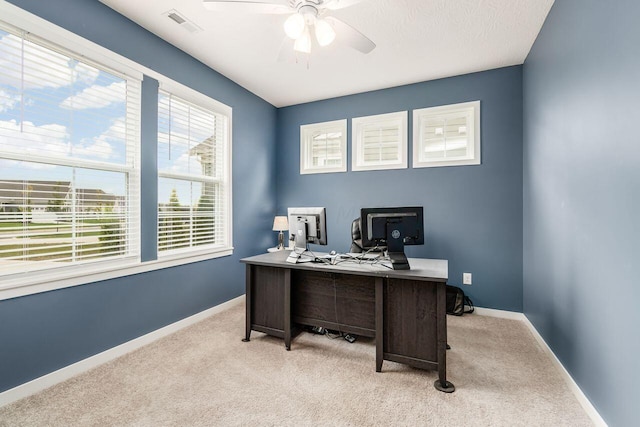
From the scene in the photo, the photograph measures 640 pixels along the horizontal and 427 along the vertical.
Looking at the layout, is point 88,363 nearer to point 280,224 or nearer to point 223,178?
point 223,178

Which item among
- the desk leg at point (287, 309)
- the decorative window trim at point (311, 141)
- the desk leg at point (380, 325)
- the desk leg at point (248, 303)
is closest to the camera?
the desk leg at point (380, 325)

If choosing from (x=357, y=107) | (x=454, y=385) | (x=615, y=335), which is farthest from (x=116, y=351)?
(x=357, y=107)

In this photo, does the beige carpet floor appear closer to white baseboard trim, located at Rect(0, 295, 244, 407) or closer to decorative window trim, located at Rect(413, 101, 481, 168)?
white baseboard trim, located at Rect(0, 295, 244, 407)

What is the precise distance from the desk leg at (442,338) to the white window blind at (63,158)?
263 cm

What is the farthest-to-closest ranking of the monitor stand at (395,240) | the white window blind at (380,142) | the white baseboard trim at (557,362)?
the white window blind at (380,142) < the monitor stand at (395,240) < the white baseboard trim at (557,362)

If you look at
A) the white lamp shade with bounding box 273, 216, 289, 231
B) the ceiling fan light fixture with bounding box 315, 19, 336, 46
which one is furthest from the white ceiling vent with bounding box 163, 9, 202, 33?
the white lamp shade with bounding box 273, 216, 289, 231

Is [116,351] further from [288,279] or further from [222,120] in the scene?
[222,120]

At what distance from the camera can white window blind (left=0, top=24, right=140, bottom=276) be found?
71.2 inches

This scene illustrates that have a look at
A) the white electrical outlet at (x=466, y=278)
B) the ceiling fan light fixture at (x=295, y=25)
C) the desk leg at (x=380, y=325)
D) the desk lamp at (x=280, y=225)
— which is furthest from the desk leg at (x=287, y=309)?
the white electrical outlet at (x=466, y=278)

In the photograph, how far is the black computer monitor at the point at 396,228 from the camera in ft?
7.45

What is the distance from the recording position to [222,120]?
3.54 meters

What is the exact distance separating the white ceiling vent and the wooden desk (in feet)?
7.23

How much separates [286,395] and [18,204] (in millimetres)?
2186

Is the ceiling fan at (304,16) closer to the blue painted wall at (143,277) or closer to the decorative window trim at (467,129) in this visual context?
the blue painted wall at (143,277)
